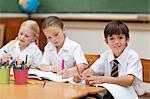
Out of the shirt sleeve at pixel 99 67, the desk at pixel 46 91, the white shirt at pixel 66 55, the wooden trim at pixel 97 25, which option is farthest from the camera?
the wooden trim at pixel 97 25

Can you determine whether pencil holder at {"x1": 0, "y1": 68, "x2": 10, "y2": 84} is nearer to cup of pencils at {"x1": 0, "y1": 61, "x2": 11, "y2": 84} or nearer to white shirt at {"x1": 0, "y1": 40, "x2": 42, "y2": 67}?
cup of pencils at {"x1": 0, "y1": 61, "x2": 11, "y2": 84}

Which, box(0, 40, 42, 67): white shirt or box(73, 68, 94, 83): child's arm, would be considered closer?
box(73, 68, 94, 83): child's arm

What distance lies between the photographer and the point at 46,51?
2.34 metres

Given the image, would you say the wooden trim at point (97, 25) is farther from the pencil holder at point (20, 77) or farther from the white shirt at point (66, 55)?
the pencil holder at point (20, 77)

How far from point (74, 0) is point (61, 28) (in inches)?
65.0

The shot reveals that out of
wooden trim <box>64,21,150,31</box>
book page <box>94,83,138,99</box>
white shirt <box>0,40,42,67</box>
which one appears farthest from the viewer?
wooden trim <box>64,21,150,31</box>

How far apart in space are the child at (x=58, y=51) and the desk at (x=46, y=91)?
453mm

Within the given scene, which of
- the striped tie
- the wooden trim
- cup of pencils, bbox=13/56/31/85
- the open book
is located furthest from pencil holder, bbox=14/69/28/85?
the wooden trim

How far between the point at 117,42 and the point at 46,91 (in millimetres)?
560

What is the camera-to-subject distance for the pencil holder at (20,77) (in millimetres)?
1710

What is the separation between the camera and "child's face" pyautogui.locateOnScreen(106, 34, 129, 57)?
185 centimetres

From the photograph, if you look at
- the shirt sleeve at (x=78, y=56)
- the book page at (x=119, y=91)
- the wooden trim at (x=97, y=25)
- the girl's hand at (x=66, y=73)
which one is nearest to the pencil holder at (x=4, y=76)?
the girl's hand at (x=66, y=73)

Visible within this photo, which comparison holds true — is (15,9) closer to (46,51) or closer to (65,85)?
(46,51)

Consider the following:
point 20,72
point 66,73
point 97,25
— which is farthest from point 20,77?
point 97,25
